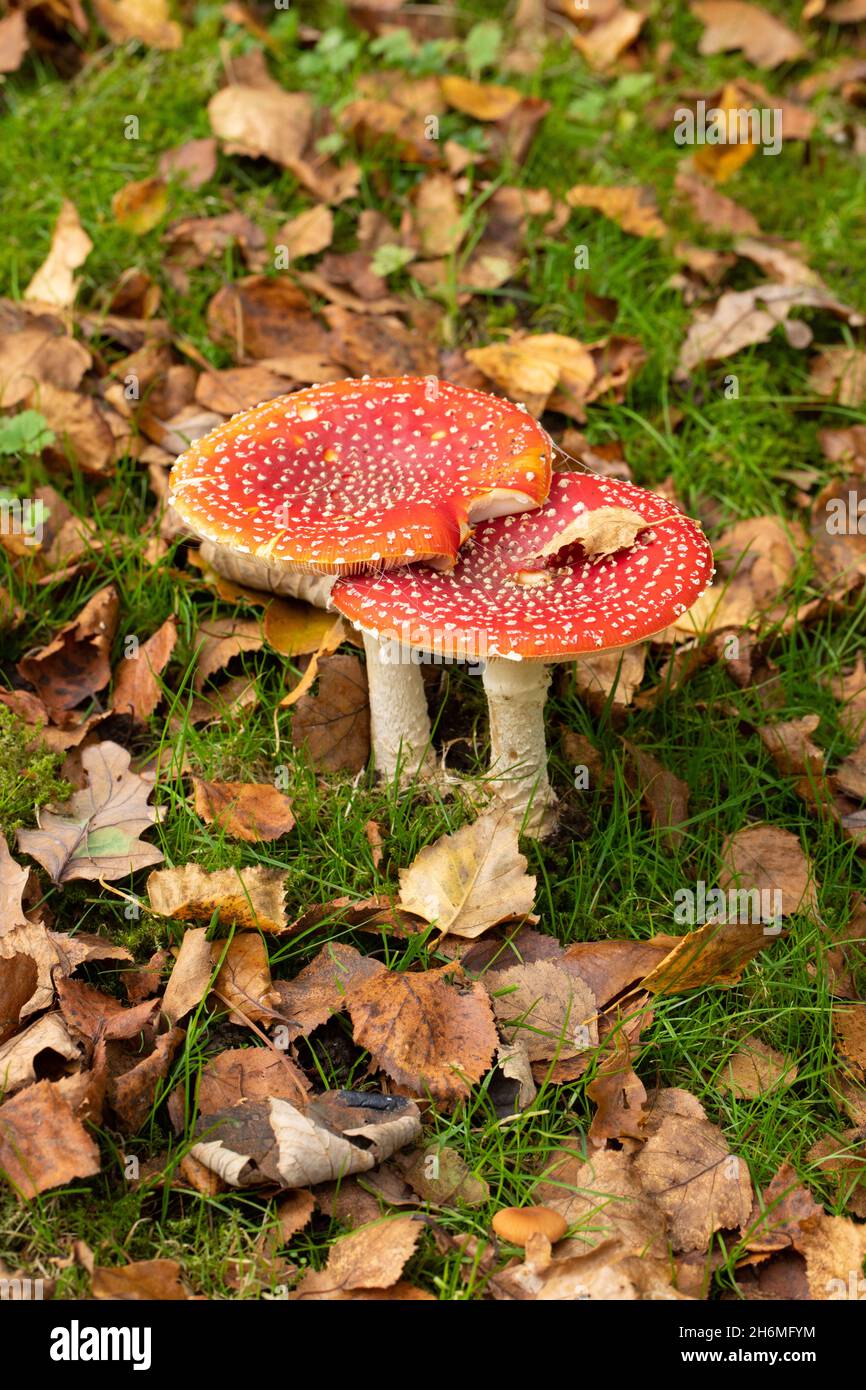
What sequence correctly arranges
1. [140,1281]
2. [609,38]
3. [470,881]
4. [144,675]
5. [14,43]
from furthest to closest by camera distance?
[609,38], [14,43], [144,675], [470,881], [140,1281]

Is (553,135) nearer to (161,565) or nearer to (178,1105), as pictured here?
(161,565)

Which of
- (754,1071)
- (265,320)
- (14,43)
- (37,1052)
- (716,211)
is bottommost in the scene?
(754,1071)

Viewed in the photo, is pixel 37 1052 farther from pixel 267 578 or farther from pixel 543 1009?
pixel 267 578

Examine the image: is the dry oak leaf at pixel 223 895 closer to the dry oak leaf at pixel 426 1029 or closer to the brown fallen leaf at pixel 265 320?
the dry oak leaf at pixel 426 1029

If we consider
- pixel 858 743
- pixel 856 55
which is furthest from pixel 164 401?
pixel 856 55

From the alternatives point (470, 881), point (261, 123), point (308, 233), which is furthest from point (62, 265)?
point (470, 881)

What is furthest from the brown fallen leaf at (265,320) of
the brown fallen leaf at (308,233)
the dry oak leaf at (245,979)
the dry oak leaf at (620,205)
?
the dry oak leaf at (245,979)
